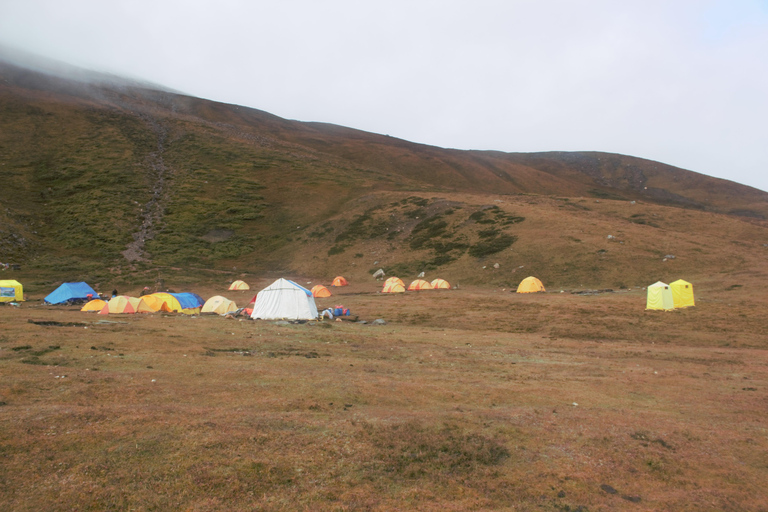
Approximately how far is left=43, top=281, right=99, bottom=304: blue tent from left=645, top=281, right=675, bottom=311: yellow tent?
4110 centimetres

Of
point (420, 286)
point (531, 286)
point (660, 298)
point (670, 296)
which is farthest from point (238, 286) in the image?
point (670, 296)

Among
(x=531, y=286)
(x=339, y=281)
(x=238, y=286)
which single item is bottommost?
(x=238, y=286)

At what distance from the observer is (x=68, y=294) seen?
39031 mm

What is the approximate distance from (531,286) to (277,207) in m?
48.8

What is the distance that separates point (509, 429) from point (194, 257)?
58.8 m

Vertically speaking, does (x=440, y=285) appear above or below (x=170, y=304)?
above

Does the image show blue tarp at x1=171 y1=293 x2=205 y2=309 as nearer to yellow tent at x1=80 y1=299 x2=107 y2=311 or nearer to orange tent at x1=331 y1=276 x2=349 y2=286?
yellow tent at x1=80 y1=299 x2=107 y2=311

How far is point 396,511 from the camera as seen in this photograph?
20.8 feet

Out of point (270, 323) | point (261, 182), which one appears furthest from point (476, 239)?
point (261, 182)

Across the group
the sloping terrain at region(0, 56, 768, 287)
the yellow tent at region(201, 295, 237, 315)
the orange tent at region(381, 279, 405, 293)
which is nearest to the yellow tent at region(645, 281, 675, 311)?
the sloping terrain at region(0, 56, 768, 287)

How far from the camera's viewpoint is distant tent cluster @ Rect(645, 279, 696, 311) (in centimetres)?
2958

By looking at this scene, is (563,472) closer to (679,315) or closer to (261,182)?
(679,315)

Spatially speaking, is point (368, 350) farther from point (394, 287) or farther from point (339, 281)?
point (339, 281)

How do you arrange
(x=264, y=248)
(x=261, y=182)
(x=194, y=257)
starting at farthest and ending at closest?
(x=261, y=182)
(x=264, y=248)
(x=194, y=257)
